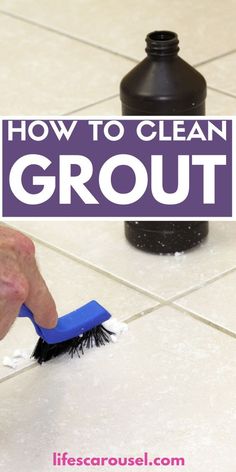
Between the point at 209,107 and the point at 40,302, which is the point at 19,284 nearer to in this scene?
the point at 40,302

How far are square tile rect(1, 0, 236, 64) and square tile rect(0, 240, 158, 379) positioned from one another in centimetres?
79

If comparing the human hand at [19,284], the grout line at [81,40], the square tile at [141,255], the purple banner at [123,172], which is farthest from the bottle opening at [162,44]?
the grout line at [81,40]

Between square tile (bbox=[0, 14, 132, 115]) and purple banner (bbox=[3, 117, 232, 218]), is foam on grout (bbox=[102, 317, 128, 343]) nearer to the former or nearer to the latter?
purple banner (bbox=[3, 117, 232, 218])

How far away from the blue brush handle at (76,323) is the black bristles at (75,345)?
0.02 metres

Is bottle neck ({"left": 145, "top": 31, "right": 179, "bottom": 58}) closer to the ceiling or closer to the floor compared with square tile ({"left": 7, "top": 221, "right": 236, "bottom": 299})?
closer to the ceiling

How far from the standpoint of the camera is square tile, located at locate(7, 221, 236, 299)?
5.71ft

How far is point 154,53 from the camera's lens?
1711mm

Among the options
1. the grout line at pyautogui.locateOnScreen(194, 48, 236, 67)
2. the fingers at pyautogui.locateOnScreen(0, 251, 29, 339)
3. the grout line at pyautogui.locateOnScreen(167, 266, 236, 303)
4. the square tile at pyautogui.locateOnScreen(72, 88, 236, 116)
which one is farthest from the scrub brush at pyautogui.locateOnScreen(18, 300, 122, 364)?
the grout line at pyautogui.locateOnScreen(194, 48, 236, 67)

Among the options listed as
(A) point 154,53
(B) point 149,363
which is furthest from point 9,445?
(A) point 154,53

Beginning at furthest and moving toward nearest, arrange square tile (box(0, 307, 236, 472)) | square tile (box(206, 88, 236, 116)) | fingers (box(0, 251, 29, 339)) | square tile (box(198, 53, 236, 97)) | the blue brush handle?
square tile (box(198, 53, 236, 97))
square tile (box(206, 88, 236, 116))
the blue brush handle
square tile (box(0, 307, 236, 472))
fingers (box(0, 251, 29, 339))

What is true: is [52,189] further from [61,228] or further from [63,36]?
[63,36]

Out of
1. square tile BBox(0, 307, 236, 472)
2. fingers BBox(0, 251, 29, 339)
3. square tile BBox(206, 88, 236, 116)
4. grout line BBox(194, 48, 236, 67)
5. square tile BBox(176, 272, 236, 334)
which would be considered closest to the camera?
fingers BBox(0, 251, 29, 339)

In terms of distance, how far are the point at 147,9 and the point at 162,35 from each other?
1000mm

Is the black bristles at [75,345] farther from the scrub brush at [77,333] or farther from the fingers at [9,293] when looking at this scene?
the fingers at [9,293]
